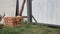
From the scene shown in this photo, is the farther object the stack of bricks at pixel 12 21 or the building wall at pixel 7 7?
the building wall at pixel 7 7

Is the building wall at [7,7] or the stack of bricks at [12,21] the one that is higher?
the building wall at [7,7]

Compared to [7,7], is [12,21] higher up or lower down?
lower down

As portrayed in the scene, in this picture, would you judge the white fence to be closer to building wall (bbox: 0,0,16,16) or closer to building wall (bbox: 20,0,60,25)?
building wall (bbox: 20,0,60,25)

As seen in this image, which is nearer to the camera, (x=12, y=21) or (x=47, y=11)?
(x=12, y=21)

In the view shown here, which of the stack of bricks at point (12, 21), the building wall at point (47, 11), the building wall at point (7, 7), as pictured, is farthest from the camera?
the building wall at point (7, 7)

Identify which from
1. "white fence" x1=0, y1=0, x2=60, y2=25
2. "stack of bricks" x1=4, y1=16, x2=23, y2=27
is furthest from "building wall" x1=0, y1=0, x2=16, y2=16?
"stack of bricks" x1=4, y1=16, x2=23, y2=27

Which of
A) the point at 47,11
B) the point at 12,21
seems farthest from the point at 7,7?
the point at 12,21

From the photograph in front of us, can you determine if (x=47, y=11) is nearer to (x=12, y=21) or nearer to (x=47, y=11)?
(x=47, y=11)

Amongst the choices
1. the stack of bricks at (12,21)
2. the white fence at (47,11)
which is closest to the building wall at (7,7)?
the white fence at (47,11)

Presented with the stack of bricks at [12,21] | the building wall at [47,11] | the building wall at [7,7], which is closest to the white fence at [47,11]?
the building wall at [47,11]

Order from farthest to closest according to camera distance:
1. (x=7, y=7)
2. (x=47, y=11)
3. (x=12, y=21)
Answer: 1. (x=7, y=7)
2. (x=47, y=11)
3. (x=12, y=21)

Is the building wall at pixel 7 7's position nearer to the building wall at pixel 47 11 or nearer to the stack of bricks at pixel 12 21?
the building wall at pixel 47 11

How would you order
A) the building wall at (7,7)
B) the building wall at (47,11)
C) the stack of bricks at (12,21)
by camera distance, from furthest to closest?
the building wall at (7,7) → the building wall at (47,11) → the stack of bricks at (12,21)

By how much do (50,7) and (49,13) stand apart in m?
0.09
